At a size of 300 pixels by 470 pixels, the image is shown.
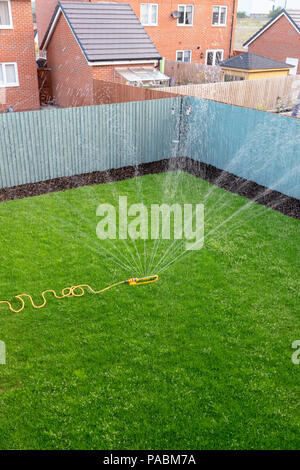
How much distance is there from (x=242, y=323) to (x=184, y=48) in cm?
2781

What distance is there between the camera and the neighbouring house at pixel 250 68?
21.0m

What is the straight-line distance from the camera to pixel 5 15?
1852 centimetres

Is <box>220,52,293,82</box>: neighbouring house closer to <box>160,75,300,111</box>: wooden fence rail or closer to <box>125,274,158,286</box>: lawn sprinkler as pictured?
<box>160,75,300,111</box>: wooden fence rail

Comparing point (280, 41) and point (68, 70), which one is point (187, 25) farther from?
point (68, 70)

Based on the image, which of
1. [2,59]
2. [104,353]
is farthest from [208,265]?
[2,59]

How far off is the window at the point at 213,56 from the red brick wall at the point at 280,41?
2800mm

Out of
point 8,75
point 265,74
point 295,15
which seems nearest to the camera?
point 8,75

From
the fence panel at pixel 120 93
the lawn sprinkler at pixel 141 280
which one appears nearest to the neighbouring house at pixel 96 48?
the fence panel at pixel 120 93

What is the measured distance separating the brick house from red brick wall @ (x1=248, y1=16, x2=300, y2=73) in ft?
59.7

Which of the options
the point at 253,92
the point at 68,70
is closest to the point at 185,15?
the point at 253,92

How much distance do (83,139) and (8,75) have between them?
10.3 meters

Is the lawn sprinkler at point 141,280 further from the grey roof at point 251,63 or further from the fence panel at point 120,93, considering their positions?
the grey roof at point 251,63

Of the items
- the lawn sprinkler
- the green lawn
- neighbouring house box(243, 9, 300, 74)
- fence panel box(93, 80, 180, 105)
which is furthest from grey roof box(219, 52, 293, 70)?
the lawn sprinkler

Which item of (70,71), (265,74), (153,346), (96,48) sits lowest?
(153,346)
